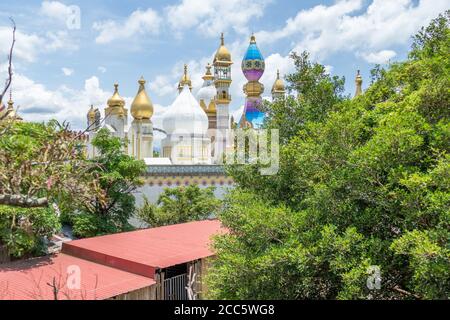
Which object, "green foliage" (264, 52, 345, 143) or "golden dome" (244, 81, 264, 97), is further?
"golden dome" (244, 81, 264, 97)

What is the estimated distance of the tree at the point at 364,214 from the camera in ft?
15.9

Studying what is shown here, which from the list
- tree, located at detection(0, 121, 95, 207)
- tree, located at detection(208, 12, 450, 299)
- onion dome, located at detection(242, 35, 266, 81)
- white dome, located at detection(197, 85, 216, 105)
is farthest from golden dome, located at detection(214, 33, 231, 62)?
tree, located at detection(0, 121, 95, 207)

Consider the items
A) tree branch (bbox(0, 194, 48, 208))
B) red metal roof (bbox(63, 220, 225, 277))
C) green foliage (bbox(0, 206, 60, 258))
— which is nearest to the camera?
tree branch (bbox(0, 194, 48, 208))

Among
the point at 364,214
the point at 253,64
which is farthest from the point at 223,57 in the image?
the point at 364,214

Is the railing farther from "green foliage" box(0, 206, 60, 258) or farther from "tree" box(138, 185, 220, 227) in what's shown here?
"tree" box(138, 185, 220, 227)

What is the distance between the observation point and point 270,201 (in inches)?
286

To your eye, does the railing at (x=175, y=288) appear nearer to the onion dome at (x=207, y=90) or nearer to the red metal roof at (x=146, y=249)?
the red metal roof at (x=146, y=249)

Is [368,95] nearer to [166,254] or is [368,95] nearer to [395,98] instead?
[395,98]

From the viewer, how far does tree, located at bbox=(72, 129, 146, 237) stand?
50.5 ft

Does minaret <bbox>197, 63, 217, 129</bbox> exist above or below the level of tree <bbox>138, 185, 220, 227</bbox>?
above

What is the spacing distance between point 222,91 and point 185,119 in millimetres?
5141

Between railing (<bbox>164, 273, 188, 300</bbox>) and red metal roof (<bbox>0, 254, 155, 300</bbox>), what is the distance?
3.00 ft

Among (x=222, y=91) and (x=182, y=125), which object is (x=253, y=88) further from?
(x=182, y=125)

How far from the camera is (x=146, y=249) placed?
35.7ft
